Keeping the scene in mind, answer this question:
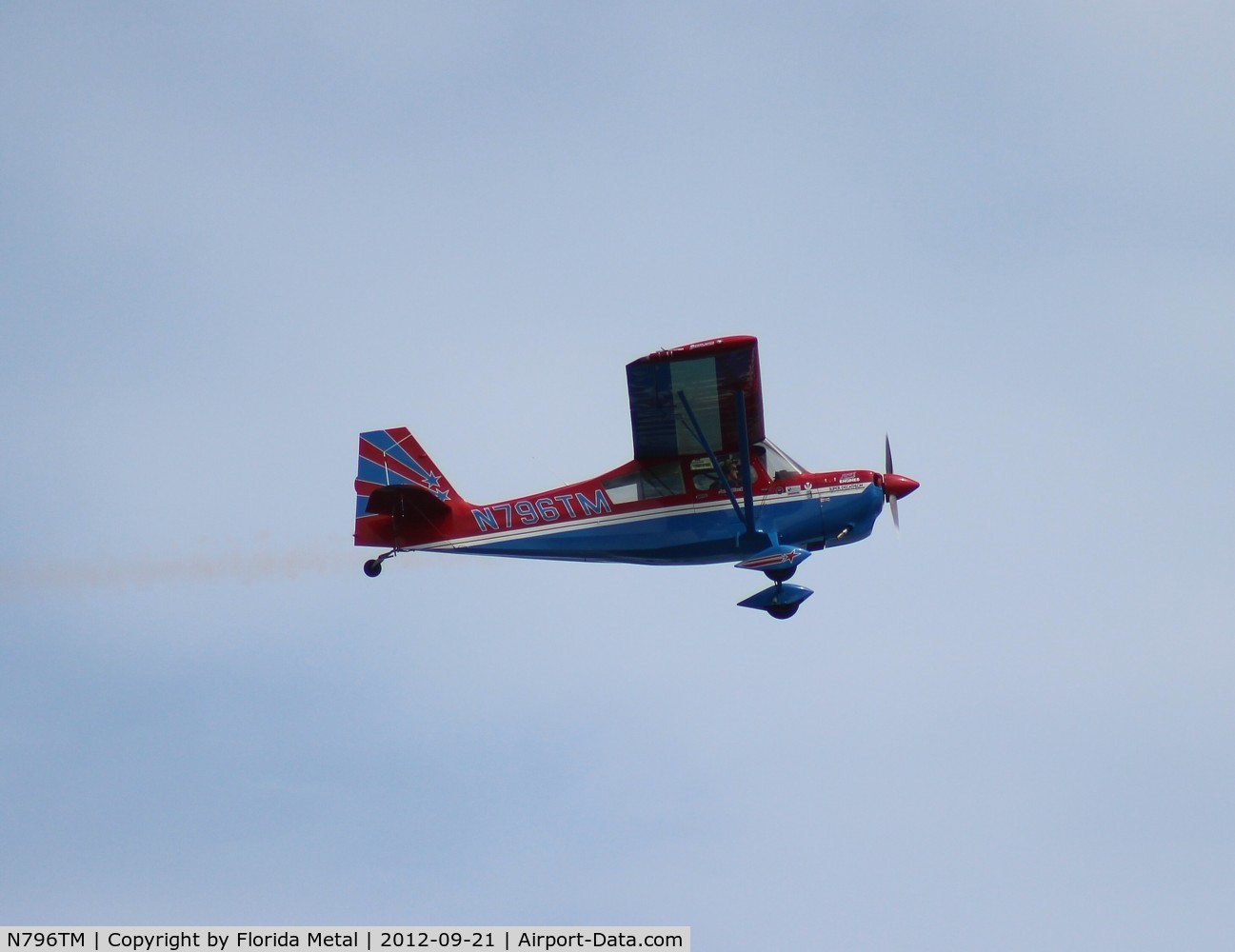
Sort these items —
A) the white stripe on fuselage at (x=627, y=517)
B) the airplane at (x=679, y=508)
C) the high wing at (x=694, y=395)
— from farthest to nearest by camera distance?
the white stripe on fuselage at (x=627, y=517)
the airplane at (x=679, y=508)
the high wing at (x=694, y=395)

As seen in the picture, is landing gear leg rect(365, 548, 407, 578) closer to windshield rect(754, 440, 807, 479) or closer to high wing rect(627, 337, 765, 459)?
high wing rect(627, 337, 765, 459)

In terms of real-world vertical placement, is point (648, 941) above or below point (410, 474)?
below

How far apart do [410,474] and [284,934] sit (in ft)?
24.6

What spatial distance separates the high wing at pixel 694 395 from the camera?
840 inches

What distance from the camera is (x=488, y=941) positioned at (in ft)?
62.8

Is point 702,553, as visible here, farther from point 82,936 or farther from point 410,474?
point 82,936

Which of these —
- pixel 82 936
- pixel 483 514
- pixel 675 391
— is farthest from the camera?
pixel 483 514

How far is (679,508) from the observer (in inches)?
905

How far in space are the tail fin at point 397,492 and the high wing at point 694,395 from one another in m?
3.19

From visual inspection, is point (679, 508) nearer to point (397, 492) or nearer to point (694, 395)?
point (694, 395)

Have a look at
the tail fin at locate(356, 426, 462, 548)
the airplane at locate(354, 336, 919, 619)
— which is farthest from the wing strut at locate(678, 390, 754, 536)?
the tail fin at locate(356, 426, 462, 548)

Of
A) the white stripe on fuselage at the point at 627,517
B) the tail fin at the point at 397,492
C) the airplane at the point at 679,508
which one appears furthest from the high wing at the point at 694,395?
the tail fin at the point at 397,492

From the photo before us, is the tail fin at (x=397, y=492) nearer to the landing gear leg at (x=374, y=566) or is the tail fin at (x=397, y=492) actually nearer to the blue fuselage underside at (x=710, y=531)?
the landing gear leg at (x=374, y=566)


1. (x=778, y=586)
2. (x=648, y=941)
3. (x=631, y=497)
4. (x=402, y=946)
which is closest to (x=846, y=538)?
(x=778, y=586)
